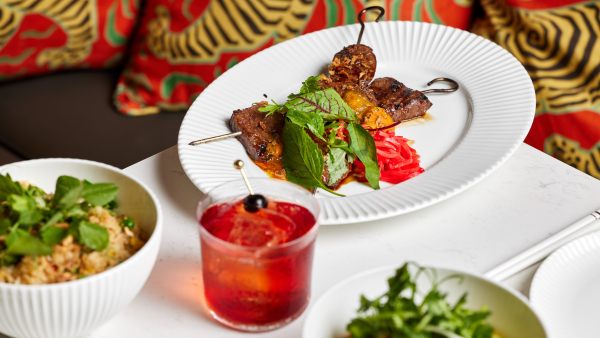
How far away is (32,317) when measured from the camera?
806 millimetres

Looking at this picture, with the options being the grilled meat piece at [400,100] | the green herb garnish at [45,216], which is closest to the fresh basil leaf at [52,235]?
the green herb garnish at [45,216]

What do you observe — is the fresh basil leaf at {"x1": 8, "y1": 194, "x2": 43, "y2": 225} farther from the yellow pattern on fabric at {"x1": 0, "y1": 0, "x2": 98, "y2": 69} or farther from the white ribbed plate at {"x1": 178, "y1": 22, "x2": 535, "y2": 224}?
the yellow pattern on fabric at {"x1": 0, "y1": 0, "x2": 98, "y2": 69}

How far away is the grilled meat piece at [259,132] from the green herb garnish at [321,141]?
0.05ft

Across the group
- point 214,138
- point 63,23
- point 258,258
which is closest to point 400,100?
point 214,138

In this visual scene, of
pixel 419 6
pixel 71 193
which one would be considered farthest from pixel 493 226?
pixel 419 6

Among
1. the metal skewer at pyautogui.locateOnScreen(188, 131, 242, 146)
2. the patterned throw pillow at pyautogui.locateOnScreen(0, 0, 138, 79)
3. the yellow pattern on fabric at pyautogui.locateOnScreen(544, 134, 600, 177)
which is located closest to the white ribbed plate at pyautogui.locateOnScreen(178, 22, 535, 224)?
the metal skewer at pyautogui.locateOnScreen(188, 131, 242, 146)

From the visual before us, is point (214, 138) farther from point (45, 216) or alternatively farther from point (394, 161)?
point (45, 216)

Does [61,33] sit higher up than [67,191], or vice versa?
[67,191]

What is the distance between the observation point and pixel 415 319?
2.37ft

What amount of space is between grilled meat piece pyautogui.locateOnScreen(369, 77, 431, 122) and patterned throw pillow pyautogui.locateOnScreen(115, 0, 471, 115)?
1.78ft

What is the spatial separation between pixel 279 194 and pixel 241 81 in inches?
20.7

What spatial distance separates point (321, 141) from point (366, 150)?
75mm

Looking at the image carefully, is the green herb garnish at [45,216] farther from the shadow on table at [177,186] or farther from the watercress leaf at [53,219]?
the shadow on table at [177,186]

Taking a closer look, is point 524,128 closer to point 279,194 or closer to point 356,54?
point 356,54
